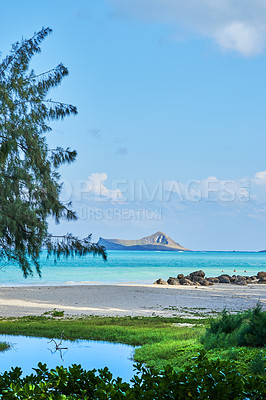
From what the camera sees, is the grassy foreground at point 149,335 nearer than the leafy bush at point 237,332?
Yes

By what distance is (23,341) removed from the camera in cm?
1058

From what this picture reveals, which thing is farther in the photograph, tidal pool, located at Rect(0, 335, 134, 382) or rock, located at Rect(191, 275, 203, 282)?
rock, located at Rect(191, 275, 203, 282)

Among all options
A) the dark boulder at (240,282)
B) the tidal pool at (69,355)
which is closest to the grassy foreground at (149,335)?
the tidal pool at (69,355)

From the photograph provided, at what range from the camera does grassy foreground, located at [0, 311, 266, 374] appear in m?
8.35

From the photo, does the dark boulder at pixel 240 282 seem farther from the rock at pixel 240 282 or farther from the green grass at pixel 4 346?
the green grass at pixel 4 346

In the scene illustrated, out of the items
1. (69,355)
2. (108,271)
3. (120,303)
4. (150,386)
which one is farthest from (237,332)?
(108,271)

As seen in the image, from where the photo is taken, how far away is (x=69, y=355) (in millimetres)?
8977

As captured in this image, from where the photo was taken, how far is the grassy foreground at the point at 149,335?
8352mm

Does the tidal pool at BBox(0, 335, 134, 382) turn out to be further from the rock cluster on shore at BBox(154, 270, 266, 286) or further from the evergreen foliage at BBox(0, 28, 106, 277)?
the rock cluster on shore at BBox(154, 270, 266, 286)

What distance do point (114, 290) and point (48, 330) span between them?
47.7 feet

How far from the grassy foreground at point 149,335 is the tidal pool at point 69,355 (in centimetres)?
43

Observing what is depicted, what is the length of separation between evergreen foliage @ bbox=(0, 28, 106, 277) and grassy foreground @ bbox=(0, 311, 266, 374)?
89.9 inches

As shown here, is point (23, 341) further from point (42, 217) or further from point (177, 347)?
point (177, 347)

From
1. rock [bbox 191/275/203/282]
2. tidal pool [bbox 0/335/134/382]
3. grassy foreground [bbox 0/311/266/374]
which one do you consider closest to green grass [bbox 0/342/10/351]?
tidal pool [bbox 0/335/134/382]
